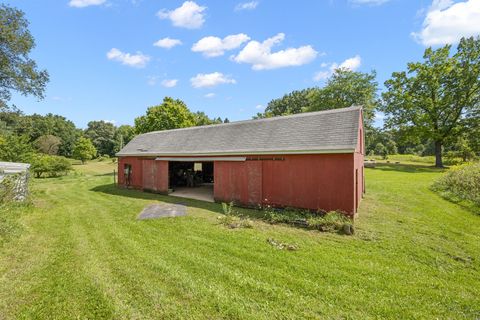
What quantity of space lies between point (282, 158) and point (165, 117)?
25.3 meters

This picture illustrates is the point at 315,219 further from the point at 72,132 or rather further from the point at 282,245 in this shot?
the point at 72,132

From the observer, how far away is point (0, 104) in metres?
16.7

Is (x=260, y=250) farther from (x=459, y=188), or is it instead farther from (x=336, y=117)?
(x=459, y=188)

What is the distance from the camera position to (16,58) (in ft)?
53.2

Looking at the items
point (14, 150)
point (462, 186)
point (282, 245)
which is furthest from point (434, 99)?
point (14, 150)

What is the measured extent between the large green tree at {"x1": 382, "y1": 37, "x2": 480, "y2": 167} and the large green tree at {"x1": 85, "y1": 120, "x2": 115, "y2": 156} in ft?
212

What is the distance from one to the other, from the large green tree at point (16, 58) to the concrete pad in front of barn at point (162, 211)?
15.1 metres

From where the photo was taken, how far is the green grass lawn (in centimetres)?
373

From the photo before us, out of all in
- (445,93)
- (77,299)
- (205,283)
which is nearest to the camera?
(77,299)

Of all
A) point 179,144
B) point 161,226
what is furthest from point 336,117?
point 179,144

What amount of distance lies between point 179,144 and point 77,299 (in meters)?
11.3

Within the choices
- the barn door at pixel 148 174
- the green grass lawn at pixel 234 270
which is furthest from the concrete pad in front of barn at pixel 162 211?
the barn door at pixel 148 174

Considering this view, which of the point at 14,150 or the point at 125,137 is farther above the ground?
the point at 125,137

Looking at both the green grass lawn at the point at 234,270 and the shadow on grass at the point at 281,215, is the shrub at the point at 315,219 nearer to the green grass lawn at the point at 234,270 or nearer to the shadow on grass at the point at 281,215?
the shadow on grass at the point at 281,215
